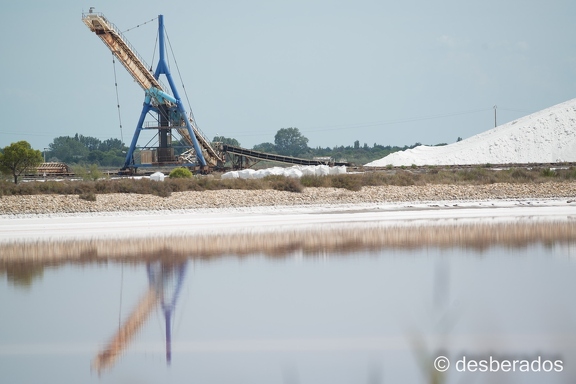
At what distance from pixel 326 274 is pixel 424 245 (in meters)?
5.39

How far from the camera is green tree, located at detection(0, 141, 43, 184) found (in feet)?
152

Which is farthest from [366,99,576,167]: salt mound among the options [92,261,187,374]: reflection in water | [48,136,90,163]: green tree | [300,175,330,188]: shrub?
[48,136,90,163]: green tree

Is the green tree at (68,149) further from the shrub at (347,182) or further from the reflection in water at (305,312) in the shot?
the reflection in water at (305,312)

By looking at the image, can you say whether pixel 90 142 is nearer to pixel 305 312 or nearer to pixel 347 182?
pixel 347 182

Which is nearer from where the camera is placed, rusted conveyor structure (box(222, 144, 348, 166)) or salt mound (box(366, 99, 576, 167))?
rusted conveyor structure (box(222, 144, 348, 166))

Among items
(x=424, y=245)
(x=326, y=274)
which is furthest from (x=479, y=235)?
(x=326, y=274)

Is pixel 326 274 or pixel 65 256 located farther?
pixel 65 256

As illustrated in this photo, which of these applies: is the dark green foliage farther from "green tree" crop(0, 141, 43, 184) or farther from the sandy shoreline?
the sandy shoreline

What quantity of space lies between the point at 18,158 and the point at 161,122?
1110 cm

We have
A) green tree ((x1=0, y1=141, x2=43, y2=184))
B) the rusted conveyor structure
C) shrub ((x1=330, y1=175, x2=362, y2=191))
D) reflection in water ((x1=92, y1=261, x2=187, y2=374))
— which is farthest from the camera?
the rusted conveyor structure

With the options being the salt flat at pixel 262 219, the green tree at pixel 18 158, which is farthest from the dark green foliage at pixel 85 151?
the salt flat at pixel 262 219

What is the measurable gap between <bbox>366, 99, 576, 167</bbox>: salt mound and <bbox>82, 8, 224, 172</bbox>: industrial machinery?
61.7 feet

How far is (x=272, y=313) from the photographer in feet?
42.6

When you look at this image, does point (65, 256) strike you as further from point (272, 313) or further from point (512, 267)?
point (512, 267)
